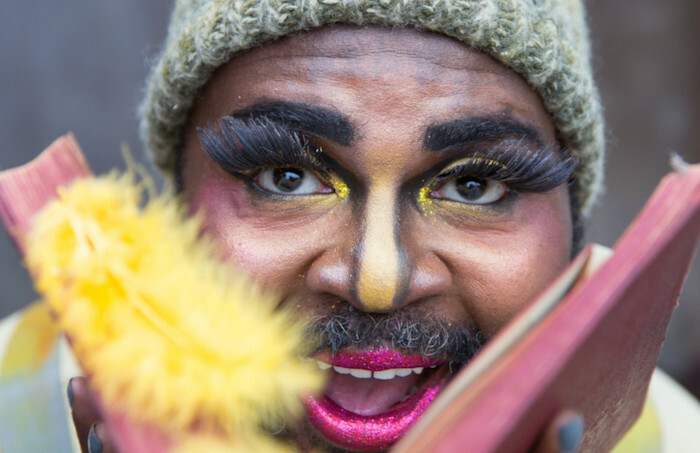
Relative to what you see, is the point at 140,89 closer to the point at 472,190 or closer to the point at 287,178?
the point at 287,178

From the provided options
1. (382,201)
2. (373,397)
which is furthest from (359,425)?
(382,201)

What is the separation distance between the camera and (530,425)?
71cm

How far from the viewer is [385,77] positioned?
1.27 meters

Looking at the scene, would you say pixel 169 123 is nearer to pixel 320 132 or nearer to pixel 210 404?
pixel 320 132

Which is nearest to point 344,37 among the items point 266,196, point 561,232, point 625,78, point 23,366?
point 266,196

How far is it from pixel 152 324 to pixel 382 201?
559mm

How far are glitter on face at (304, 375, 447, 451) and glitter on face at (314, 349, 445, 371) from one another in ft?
0.28

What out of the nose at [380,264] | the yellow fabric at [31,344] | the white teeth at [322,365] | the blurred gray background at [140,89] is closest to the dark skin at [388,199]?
the nose at [380,264]

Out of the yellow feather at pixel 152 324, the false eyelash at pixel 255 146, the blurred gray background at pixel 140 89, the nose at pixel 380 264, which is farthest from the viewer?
the blurred gray background at pixel 140 89

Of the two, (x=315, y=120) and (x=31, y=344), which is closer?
(x=315, y=120)

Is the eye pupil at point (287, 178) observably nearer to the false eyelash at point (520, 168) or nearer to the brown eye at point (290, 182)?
the brown eye at point (290, 182)

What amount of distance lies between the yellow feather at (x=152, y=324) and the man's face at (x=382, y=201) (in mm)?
304

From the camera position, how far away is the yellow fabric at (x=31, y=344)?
1596mm

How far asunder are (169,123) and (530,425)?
3.93 ft
